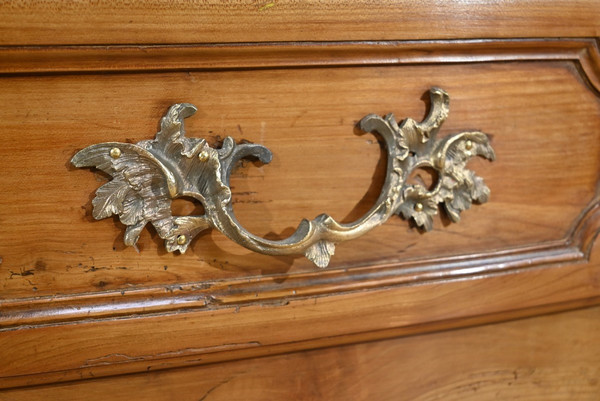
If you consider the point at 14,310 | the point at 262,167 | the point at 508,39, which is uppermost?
the point at 508,39

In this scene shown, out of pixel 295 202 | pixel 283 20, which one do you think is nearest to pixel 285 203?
pixel 295 202

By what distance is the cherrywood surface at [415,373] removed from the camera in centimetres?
39

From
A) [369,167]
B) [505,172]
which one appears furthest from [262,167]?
[505,172]

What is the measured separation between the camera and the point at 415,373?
0.44m

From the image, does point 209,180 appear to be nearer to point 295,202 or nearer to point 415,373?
point 295,202

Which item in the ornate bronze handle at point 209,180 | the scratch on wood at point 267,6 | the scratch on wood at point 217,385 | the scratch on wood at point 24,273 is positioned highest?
the scratch on wood at point 267,6

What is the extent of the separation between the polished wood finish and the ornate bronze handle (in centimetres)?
1

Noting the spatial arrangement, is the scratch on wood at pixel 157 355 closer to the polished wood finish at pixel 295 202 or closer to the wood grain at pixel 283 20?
the polished wood finish at pixel 295 202

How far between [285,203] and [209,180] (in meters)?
0.05

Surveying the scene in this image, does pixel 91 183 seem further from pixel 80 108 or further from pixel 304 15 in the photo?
pixel 304 15

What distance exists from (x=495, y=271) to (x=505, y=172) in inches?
2.8

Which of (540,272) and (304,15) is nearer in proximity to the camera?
(304,15)

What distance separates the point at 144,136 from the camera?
1.15 ft

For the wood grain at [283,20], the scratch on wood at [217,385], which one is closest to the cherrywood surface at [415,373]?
the scratch on wood at [217,385]
